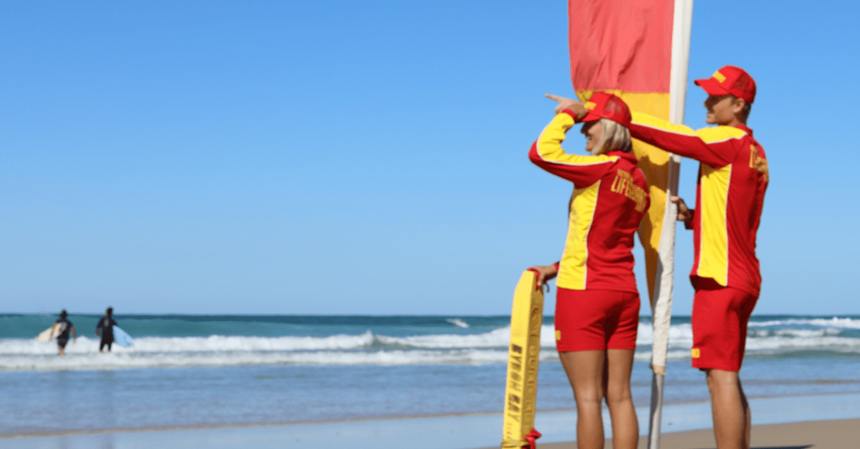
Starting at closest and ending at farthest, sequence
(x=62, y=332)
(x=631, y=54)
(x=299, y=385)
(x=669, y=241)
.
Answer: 1. (x=669, y=241)
2. (x=631, y=54)
3. (x=299, y=385)
4. (x=62, y=332)

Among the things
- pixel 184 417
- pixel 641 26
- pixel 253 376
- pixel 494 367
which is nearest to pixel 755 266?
pixel 641 26

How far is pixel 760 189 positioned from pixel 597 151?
2.32 feet

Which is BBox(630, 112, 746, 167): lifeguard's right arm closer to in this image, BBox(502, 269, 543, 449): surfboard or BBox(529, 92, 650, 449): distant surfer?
BBox(529, 92, 650, 449): distant surfer

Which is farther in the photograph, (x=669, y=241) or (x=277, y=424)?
(x=277, y=424)

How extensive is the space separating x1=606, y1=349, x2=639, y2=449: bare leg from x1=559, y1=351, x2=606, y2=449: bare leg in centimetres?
8

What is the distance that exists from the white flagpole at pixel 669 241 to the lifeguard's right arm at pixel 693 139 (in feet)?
1.77

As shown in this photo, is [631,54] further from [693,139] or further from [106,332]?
[106,332]

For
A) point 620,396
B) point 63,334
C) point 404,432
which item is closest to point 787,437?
point 404,432

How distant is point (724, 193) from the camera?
10.8ft

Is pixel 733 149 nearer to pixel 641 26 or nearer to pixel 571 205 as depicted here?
pixel 571 205

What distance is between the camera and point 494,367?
14.3m

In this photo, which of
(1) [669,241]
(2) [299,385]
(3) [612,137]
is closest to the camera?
(3) [612,137]

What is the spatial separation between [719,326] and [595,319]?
1.64ft

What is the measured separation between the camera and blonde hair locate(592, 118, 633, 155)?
3340mm
